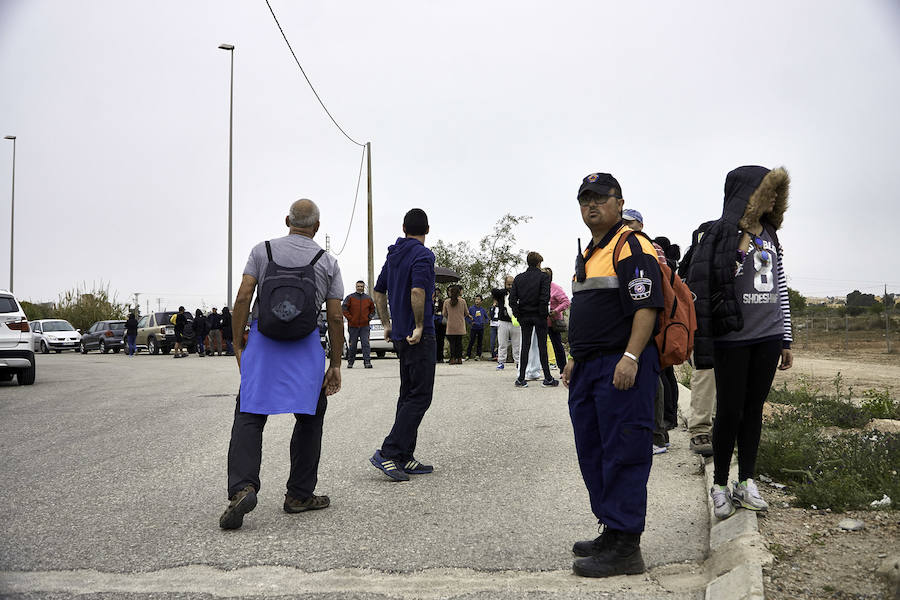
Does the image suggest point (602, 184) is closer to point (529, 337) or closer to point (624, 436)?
point (624, 436)

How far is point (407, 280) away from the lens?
19.8 ft

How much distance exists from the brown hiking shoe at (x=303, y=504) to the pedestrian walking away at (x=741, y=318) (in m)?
2.34

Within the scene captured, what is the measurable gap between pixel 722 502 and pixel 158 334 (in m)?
31.9

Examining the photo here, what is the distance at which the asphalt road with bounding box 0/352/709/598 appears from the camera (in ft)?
12.0

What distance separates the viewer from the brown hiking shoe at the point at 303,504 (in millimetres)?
4949

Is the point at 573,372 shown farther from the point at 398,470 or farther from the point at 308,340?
the point at 398,470

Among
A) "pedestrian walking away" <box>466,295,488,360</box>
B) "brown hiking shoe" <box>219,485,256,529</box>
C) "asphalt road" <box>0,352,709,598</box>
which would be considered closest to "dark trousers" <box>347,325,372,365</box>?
"pedestrian walking away" <box>466,295,488,360</box>

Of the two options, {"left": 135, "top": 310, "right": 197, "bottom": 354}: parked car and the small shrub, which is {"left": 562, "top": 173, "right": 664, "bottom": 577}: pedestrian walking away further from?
{"left": 135, "top": 310, "right": 197, "bottom": 354}: parked car

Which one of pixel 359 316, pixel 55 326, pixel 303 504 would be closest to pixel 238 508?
pixel 303 504

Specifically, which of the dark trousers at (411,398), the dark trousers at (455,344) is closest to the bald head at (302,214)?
the dark trousers at (411,398)

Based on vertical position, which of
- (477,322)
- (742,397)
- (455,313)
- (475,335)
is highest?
(455,313)

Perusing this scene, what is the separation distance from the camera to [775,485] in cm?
511

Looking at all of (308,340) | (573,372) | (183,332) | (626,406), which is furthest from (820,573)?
(183,332)

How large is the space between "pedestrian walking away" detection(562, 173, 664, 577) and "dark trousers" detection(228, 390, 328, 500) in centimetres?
179
